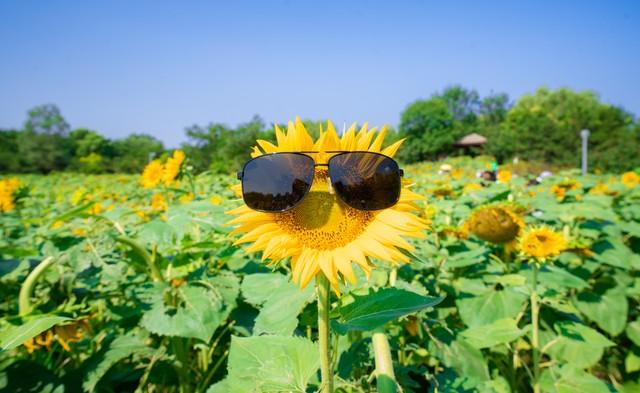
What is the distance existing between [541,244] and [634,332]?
1144mm

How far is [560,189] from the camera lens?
11.2ft

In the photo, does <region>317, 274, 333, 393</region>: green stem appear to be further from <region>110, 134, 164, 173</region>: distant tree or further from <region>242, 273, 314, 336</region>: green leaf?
<region>110, 134, 164, 173</region>: distant tree

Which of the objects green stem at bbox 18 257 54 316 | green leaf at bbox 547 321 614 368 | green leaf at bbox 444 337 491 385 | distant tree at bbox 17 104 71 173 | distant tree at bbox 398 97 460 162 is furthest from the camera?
distant tree at bbox 398 97 460 162

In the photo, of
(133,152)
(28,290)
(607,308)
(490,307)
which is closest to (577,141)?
(607,308)

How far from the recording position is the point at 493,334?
49.7 inches

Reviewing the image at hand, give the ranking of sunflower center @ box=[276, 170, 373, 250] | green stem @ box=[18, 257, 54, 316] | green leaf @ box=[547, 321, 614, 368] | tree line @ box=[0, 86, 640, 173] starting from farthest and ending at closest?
tree line @ box=[0, 86, 640, 173]
green leaf @ box=[547, 321, 614, 368]
green stem @ box=[18, 257, 54, 316]
sunflower center @ box=[276, 170, 373, 250]

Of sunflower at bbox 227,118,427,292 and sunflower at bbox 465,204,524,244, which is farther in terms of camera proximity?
sunflower at bbox 465,204,524,244

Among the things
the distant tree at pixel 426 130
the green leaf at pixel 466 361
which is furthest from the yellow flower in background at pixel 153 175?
the distant tree at pixel 426 130

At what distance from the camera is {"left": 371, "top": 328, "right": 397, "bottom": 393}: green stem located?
771 mm

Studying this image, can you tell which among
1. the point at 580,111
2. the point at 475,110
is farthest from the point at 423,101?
the point at 580,111

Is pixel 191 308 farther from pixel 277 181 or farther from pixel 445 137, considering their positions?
pixel 445 137

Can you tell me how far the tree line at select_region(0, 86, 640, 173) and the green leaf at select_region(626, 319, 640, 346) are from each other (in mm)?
5025

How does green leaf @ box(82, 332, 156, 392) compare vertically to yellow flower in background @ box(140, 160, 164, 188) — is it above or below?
below

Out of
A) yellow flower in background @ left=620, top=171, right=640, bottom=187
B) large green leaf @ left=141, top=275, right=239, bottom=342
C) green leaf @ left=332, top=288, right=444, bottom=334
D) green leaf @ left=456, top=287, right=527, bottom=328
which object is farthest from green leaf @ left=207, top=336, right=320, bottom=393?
yellow flower in background @ left=620, top=171, right=640, bottom=187
